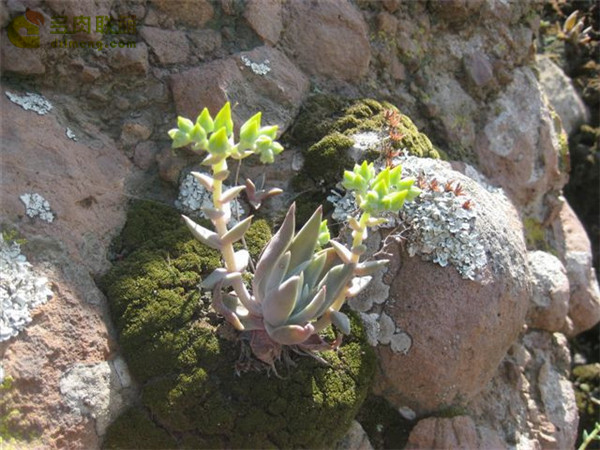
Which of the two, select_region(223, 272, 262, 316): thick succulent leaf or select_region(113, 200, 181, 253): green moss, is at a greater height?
select_region(223, 272, 262, 316): thick succulent leaf

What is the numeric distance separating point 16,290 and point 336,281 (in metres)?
1.72

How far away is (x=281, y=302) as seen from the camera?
9.67ft

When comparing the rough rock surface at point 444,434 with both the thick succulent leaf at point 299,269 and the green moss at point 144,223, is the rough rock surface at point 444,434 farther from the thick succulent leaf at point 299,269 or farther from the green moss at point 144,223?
the green moss at point 144,223

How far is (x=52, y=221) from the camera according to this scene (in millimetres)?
3424

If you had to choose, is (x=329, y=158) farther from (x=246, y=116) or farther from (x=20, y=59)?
(x=20, y=59)

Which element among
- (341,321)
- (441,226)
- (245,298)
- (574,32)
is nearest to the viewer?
(341,321)

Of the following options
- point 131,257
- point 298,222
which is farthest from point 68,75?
point 298,222

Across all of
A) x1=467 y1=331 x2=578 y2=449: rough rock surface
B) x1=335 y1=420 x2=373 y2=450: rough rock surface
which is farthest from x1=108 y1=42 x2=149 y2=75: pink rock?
x1=467 y1=331 x2=578 y2=449: rough rock surface

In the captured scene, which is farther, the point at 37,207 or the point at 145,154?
the point at 145,154

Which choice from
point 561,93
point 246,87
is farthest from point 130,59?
point 561,93

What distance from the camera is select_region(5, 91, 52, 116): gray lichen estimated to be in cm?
362

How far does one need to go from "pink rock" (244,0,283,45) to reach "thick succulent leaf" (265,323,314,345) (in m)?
2.43

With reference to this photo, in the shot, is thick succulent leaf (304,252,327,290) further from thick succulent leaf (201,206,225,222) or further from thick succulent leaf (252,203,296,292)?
thick succulent leaf (201,206,225,222)

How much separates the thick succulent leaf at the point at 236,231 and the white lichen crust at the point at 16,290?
3.54ft
